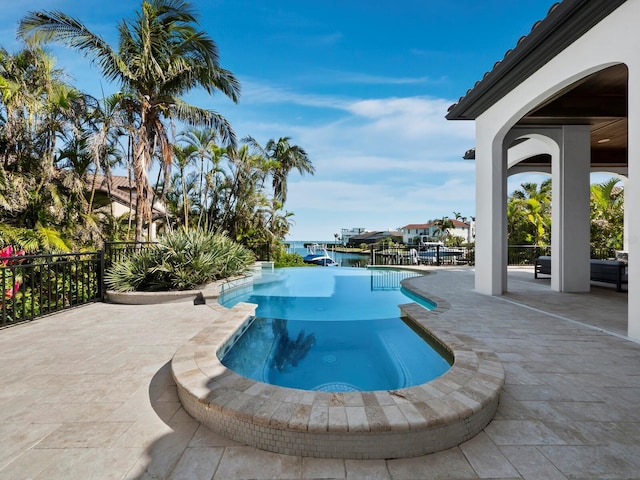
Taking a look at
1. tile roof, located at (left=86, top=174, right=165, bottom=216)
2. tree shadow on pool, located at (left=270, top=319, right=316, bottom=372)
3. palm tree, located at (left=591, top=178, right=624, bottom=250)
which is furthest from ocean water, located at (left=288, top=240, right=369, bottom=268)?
tree shadow on pool, located at (left=270, top=319, right=316, bottom=372)

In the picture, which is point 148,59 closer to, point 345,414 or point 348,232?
point 345,414

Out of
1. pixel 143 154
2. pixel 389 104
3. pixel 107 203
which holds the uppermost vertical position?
pixel 389 104

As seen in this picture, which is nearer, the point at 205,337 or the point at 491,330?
the point at 205,337

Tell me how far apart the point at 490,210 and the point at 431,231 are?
57.5 metres

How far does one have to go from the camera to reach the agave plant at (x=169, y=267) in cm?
652

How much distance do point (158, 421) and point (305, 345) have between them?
2.06 meters

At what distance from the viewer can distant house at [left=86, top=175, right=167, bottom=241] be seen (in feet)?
33.2

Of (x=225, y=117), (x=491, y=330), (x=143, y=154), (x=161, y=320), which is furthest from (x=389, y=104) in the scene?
(x=161, y=320)

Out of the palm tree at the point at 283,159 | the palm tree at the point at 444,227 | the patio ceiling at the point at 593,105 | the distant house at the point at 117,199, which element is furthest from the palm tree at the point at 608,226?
Result: the palm tree at the point at 444,227

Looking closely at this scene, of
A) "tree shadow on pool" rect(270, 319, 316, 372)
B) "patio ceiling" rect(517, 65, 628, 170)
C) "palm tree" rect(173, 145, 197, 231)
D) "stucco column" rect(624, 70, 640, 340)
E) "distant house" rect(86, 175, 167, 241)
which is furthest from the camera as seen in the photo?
"palm tree" rect(173, 145, 197, 231)

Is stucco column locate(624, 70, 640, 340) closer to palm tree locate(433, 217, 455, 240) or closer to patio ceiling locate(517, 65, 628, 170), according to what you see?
patio ceiling locate(517, 65, 628, 170)

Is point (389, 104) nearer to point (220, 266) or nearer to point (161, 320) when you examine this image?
point (220, 266)

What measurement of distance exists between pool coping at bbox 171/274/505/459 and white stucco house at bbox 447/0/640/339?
3.30m

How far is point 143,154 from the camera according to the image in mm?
8336
